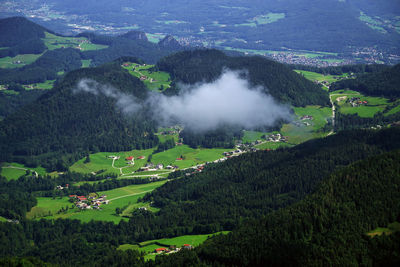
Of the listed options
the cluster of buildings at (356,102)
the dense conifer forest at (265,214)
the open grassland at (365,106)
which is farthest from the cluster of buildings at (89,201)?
the cluster of buildings at (356,102)

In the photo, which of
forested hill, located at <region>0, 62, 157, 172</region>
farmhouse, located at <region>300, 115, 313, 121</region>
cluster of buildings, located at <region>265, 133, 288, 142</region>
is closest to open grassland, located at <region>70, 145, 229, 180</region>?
forested hill, located at <region>0, 62, 157, 172</region>

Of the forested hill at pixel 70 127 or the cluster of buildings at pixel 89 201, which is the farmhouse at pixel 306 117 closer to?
the forested hill at pixel 70 127

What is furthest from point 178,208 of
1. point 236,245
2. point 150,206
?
point 236,245

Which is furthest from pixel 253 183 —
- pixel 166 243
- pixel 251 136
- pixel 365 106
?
pixel 365 106

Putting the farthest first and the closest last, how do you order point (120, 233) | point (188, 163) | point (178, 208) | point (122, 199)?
point (188, 163) < point (122, 199) < point (178, 208) < point (120, 233)

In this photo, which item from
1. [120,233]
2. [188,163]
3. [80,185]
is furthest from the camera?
[188,163]

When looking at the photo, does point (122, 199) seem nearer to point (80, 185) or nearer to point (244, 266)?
point (80, 185)
